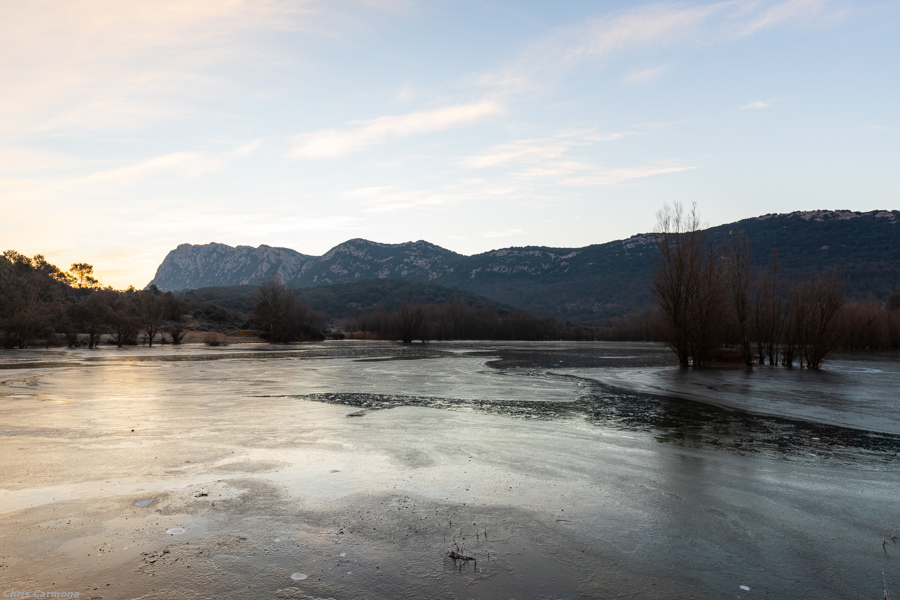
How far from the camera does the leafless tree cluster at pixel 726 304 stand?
101 feet

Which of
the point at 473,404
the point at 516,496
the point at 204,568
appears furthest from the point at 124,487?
the point at 473,404

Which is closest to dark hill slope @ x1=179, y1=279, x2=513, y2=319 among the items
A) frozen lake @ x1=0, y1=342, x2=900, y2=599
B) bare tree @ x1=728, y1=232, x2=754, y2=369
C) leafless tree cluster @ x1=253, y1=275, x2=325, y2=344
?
leafless tree cluster @ x1=253, y1=275, x2=325, y2=344

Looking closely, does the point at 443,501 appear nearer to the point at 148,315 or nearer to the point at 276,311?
the point at 148,315

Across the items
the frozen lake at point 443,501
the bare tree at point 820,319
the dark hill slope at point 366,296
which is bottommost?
the frozen lake at point 443,501

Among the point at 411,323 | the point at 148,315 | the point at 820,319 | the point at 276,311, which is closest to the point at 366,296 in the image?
the point at 411,323

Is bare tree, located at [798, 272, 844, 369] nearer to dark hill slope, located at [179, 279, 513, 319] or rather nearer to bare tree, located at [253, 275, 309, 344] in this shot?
bare tree, located at [253, 275, 309, 344]

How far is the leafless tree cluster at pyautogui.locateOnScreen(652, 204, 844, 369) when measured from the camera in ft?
101

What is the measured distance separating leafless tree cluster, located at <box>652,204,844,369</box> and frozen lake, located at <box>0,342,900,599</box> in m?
17.6

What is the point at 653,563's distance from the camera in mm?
4625

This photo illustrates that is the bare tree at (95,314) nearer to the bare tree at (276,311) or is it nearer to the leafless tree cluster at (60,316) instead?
the leafless tree cluster at (60,316)

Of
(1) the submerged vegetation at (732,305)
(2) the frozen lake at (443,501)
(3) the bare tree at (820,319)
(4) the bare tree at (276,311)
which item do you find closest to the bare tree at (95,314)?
(4) the bare tree at (276,311)

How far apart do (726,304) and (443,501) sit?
3221 centimetres

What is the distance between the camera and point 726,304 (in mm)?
32781

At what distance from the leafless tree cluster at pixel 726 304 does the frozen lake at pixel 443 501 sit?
17.6 metres
